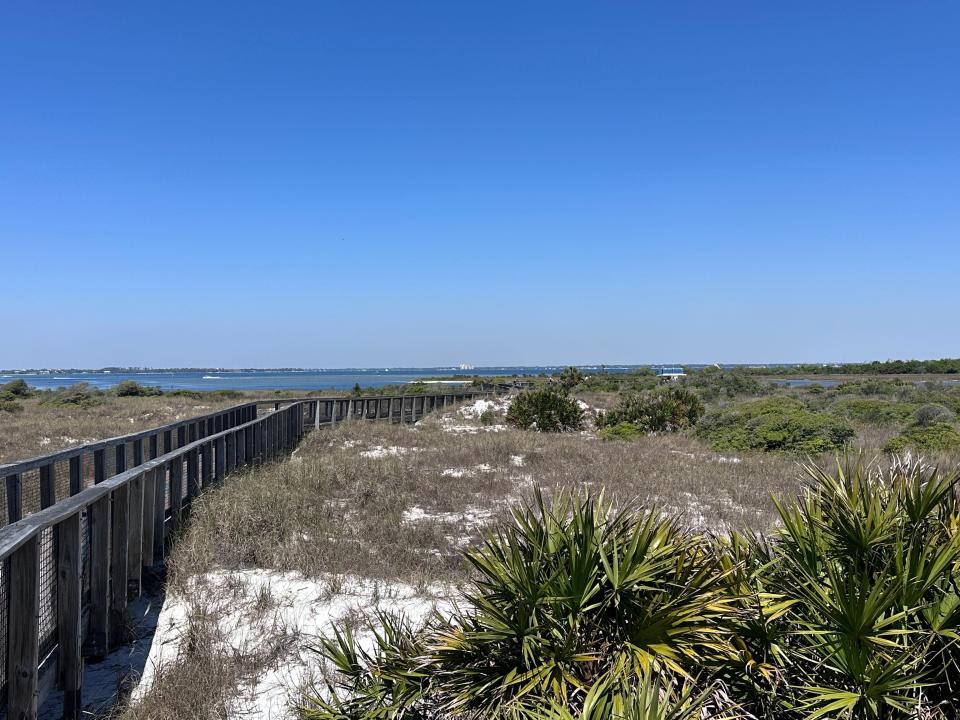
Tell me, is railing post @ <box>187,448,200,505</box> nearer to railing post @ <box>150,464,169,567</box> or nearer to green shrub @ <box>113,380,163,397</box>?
railing post @ <box>150,464,169,567</box>

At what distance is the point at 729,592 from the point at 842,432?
583 inches

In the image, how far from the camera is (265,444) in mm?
14719

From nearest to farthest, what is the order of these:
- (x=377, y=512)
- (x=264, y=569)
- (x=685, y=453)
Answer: (x=264, y=569) < (x=377, y=512) < (x=685, y=453)

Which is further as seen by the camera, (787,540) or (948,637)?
(787,540)

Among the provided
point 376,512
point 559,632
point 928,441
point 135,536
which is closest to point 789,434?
point 928,441

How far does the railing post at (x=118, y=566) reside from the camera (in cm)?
513

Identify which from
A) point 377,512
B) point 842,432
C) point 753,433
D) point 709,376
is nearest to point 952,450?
point 842,432

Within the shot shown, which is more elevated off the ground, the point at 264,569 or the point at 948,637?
the point at 948,637

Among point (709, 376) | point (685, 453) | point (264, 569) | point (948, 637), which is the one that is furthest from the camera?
point (709, 376)

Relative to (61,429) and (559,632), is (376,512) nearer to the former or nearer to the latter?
(559,632)

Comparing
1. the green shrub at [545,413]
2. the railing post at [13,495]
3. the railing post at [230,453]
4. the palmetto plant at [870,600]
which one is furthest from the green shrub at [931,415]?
the railing post at [13,495]

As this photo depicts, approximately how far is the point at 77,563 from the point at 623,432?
18.0 m

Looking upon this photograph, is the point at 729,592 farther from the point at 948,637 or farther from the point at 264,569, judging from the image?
the point at 264,569

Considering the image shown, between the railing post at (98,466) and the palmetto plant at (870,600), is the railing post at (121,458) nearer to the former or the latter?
the railing post at (98,466)
